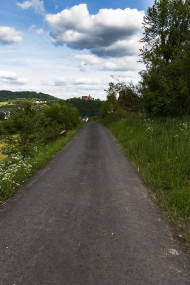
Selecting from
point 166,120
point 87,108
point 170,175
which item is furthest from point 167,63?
point 87,108

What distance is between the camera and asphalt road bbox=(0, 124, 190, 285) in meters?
2.28

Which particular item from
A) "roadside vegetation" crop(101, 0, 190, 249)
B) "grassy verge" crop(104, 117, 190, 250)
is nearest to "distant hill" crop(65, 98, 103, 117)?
"roadside vegetation" crop(101, 0, 190, 249)

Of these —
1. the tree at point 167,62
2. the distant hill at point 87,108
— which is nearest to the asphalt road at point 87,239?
the tree at point 167,62

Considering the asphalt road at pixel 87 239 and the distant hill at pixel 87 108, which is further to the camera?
the distant hill at pixel 87 108

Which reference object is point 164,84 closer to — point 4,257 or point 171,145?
point 171,145

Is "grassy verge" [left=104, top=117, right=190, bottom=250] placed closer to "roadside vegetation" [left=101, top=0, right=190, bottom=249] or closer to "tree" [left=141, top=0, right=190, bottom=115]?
"roadside vegetation" [left=101, top=0, right=190, bottom=249]

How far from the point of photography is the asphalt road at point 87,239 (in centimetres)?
228

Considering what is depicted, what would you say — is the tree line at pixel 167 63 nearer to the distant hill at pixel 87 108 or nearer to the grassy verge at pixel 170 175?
the grassy verge at pixel 170 175

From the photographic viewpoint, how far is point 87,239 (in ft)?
9.76

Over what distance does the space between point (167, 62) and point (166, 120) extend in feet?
21.2

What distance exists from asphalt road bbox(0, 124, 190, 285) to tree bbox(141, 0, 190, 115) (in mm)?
10040

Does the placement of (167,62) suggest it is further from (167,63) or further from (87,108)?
(87,108)

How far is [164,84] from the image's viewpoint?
41.3ft

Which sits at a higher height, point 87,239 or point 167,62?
point 167,62
